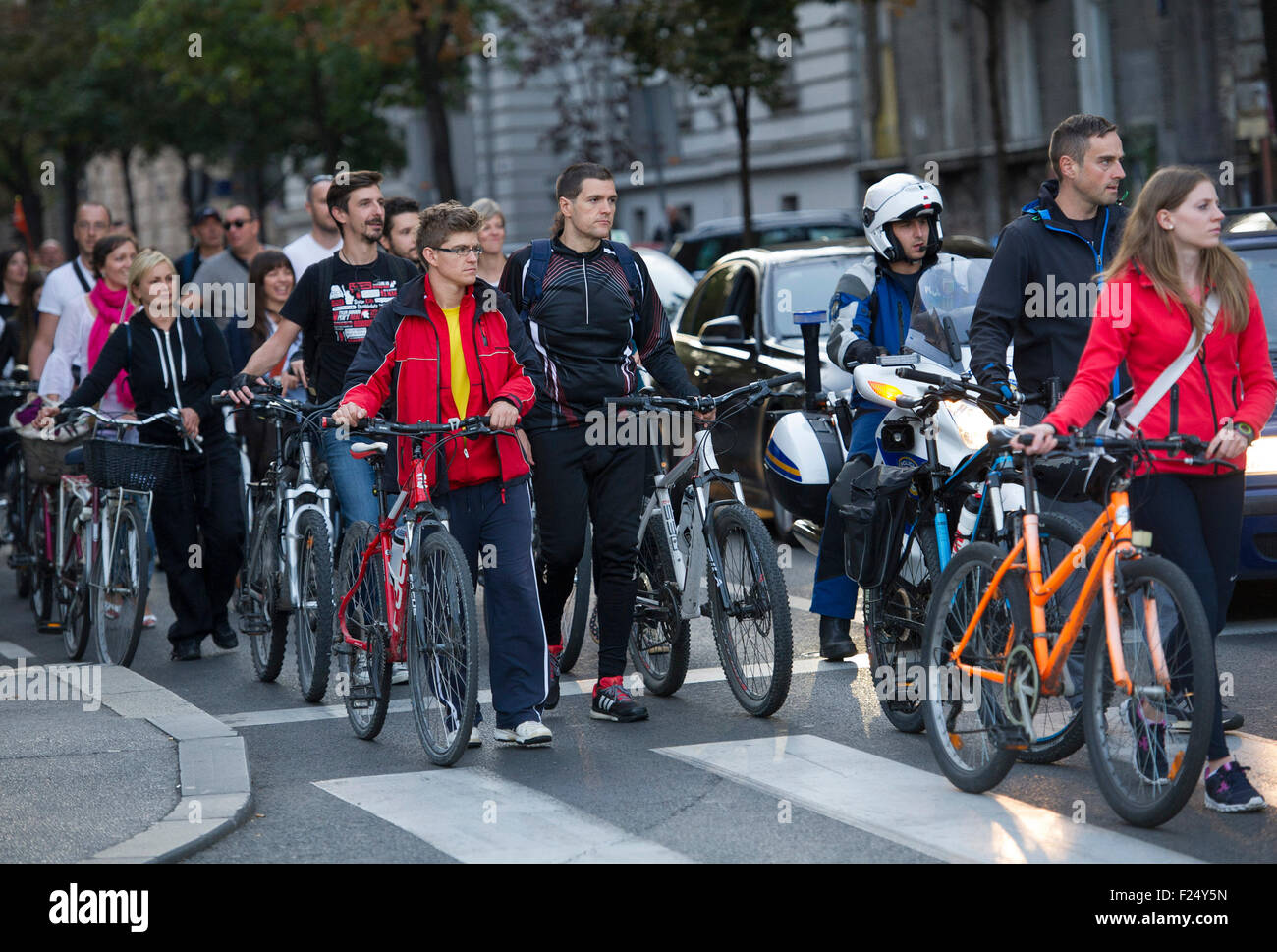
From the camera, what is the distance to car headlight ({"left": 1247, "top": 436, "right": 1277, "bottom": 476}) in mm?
8438

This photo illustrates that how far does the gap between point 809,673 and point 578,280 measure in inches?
76.9

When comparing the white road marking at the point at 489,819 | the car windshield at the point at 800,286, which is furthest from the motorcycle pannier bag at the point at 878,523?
the car windshield at the point at 800,286

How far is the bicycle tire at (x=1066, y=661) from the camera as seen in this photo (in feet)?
18.6

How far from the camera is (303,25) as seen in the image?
30.2 meters

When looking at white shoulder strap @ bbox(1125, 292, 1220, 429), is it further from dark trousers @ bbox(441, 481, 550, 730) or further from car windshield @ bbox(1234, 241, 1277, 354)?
car windshield @ bbox(1234, 241, 1277, 354)

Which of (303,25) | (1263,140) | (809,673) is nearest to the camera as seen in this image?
(809,673)

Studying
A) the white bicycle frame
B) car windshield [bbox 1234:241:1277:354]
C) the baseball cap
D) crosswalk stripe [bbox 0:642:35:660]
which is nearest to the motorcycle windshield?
the white bicycle frame

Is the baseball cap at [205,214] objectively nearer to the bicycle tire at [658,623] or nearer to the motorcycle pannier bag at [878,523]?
the bicycle tire at [658,623]

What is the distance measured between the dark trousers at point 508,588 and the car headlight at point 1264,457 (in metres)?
3.33

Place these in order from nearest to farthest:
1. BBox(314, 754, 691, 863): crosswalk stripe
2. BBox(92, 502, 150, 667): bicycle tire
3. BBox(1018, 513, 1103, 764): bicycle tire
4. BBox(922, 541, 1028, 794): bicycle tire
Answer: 1. BBox(314, 754, 691, 863): crosswalk stripe
2. BBox(1018, 513, 1103, 764): bicycle tire
3. BBox(922, 541, 1028, 794): bicycle tire
4. BBox(92, 502, 150, 667): bicycle tire

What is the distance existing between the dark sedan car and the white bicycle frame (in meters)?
3.90

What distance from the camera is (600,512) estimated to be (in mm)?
7301
